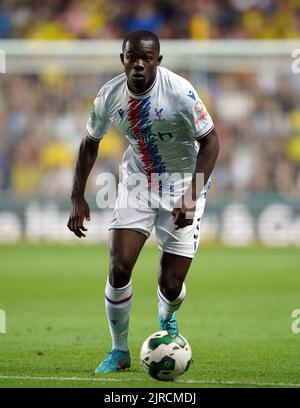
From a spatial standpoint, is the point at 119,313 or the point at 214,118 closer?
the point at 119,313

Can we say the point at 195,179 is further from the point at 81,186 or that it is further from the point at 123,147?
the point at 123,147

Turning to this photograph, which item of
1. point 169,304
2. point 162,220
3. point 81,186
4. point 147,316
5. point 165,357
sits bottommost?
point 147,316

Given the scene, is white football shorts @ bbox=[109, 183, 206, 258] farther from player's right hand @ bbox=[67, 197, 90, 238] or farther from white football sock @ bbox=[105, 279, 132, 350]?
white football sock @ bbox=[105, 279, 132, 350]

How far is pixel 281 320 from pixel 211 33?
13.4 m

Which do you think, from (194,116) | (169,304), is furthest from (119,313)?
(194,116)

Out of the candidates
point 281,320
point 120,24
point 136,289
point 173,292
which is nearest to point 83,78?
point 120,24

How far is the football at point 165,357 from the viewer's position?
6578 mm

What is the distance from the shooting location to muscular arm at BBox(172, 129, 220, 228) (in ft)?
22.8

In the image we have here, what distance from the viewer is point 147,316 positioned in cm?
1088

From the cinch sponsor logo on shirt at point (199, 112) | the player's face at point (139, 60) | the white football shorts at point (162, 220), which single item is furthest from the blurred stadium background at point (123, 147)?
the player's face at point (139, 60)

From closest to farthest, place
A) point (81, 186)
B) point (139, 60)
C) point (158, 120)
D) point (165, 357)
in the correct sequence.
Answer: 1. point (165, 357)
2. point (139, 60)
3. point (158, 120)
4. point (81, 186)

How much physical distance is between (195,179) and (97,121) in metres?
0.98

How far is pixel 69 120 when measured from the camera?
20703mm

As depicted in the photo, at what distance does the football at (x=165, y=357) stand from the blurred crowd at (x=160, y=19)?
16.4 metres
